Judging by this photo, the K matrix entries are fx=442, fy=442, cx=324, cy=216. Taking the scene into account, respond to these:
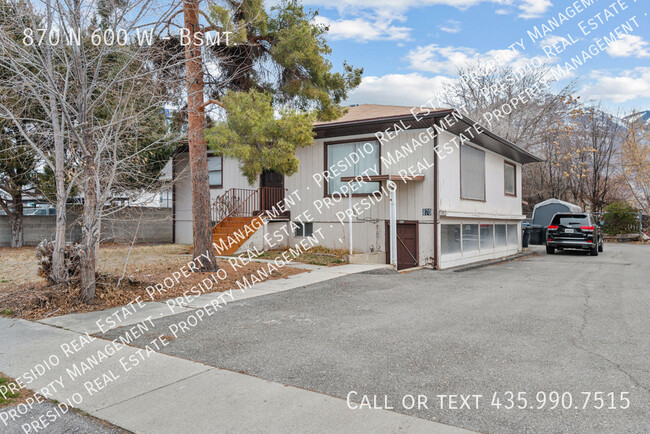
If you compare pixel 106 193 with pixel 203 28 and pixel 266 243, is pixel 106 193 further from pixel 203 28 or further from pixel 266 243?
pixel 266 243

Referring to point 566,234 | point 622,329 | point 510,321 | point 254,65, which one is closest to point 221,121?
point 254,65

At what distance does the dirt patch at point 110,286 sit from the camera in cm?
689

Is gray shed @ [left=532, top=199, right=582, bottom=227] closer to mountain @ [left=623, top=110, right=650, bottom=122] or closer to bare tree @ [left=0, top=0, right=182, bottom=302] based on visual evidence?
mountain @ [left=623, top=110, right=650, bottom=122]

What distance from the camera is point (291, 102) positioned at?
14.6m

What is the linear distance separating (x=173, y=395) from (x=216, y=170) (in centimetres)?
1439

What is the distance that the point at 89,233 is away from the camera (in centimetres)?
696

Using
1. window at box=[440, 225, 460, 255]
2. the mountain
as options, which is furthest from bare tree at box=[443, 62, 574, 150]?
window at box=[440, 225, 460, 255]

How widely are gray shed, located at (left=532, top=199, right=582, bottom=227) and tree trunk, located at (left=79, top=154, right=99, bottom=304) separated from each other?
2546cm

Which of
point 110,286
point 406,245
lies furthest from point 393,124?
point 110,286

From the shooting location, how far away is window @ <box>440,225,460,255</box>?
1359 cm

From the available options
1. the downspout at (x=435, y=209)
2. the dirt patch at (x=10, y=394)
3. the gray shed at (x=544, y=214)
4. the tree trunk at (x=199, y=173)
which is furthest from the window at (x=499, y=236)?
the dirt patch at (x=10, y=394)

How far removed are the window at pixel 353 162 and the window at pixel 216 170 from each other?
5042 mm

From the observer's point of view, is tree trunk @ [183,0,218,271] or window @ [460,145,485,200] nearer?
tree trunk @ [183,0,218,271]

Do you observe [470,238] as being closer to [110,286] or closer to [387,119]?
[387,119]
